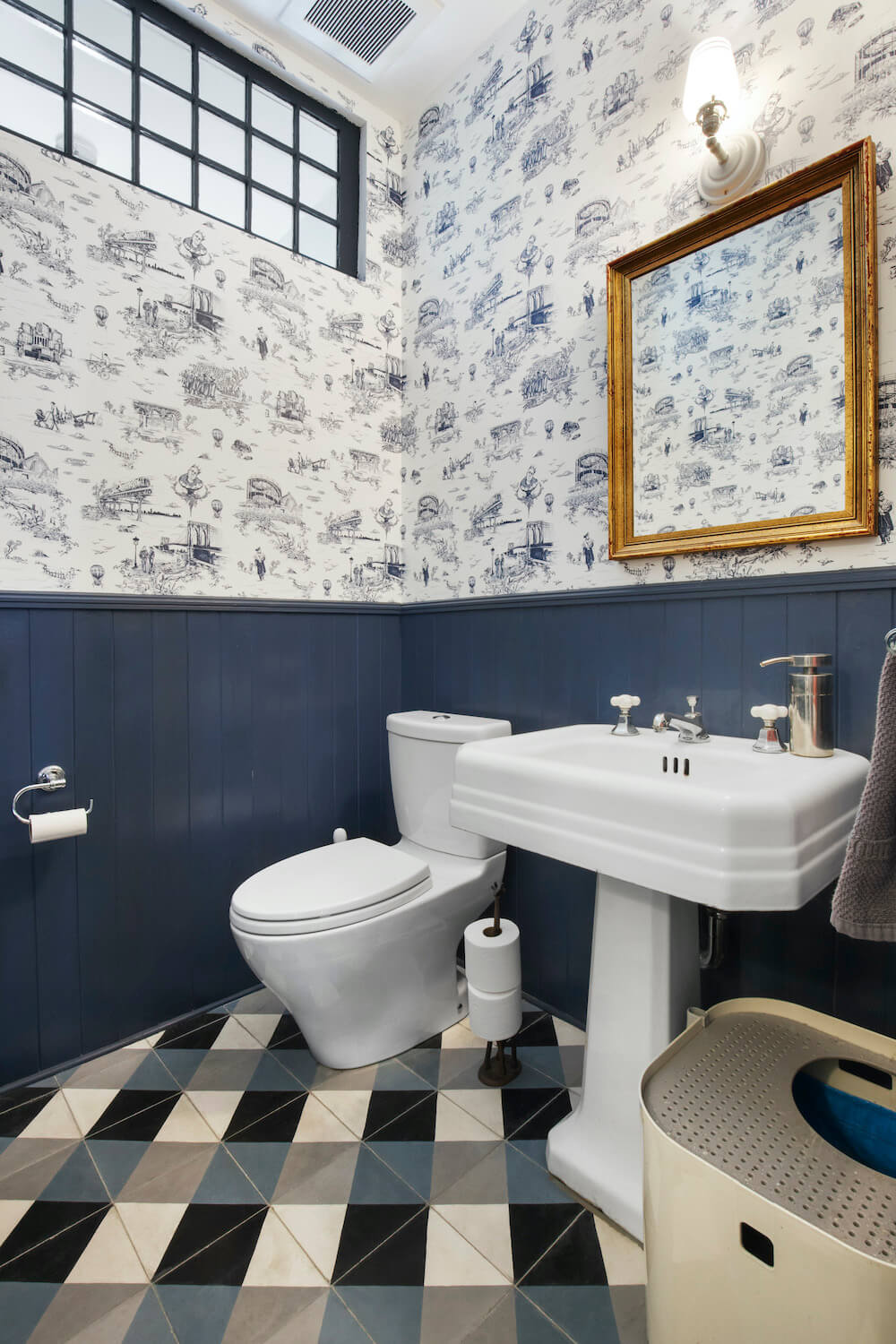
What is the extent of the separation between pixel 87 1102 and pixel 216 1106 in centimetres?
30

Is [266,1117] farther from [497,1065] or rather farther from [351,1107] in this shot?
[497,1065]

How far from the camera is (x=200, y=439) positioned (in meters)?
1.81

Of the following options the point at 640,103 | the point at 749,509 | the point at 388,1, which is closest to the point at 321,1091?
the point at 749,509

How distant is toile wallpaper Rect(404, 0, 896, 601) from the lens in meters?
1.24

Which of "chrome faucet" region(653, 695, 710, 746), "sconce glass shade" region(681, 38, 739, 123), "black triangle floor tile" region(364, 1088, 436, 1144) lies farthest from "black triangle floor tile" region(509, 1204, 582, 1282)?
"sconce glass shade" region(681, 38, 739, 123)

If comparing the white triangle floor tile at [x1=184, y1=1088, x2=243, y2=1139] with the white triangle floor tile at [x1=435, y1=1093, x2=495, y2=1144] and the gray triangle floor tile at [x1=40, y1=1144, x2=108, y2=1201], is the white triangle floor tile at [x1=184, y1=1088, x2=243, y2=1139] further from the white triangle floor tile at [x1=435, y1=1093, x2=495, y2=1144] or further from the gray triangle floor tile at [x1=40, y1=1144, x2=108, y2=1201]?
the white triangle floor tile at [x1=435, y1=1093, x2=495, y2=1144]

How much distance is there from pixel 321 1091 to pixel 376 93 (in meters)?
2.85

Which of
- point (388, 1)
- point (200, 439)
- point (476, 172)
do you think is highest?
point (388, 1)

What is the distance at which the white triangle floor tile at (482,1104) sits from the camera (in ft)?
4.59

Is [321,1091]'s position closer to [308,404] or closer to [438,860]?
[438,860]

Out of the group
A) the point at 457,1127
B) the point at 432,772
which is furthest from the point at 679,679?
the point at 457,1127

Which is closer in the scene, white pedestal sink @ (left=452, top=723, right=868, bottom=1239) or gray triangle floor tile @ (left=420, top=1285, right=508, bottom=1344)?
white pedestal sink @ (left=452, top=723, right=868, bottom=1239)

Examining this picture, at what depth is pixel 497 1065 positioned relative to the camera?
1537 millimetres

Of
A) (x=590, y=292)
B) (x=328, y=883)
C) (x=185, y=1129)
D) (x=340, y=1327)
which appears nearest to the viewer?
(x=340, y=1327)
